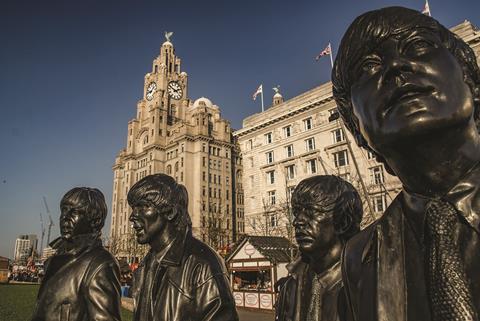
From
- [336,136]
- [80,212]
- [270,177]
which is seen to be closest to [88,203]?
[80,212]

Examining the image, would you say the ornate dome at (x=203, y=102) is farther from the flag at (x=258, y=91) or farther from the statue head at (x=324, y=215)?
the statue head at (x=324, y=215)

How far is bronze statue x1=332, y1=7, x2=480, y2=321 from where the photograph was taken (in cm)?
82

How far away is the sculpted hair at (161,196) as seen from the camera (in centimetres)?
337

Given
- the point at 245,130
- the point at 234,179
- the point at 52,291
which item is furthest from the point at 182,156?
the point at 52,291

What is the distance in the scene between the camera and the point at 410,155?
871 millimetres

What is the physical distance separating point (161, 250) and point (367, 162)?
98.0 feet

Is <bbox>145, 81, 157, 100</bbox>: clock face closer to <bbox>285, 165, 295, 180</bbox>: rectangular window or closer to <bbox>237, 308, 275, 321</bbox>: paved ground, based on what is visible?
<bbox>285, 165, 295, 180</bbox>: rectangular window

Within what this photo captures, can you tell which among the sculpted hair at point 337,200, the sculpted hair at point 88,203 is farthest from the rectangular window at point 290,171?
the sculpted hair at point 337,200

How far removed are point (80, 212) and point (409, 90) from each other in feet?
12.2

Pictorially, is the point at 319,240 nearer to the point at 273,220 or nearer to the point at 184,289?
the point at 184,289

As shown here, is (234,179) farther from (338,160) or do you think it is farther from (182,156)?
(338,160)

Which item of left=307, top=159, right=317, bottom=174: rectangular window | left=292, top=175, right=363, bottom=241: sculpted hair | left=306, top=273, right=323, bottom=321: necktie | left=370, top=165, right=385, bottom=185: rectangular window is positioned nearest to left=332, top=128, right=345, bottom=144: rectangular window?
left=307, top=159, right=317, bottom=174: rectangular window

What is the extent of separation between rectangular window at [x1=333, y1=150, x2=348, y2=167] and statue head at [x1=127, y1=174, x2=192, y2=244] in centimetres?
3094

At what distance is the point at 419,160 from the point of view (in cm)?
87
